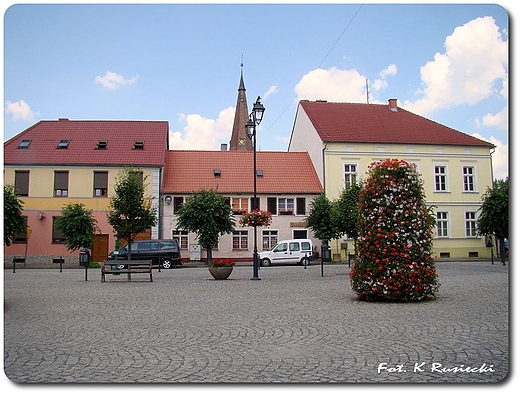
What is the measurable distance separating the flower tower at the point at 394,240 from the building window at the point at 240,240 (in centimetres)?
2536

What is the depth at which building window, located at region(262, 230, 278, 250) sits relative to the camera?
36.8 m

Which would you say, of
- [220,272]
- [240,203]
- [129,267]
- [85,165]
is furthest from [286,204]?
[129,267]

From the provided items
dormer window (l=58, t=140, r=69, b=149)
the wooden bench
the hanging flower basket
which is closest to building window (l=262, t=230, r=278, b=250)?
dormer window (l=58, t=140, r=69, b=149)

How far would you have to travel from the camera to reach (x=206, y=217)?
30.3 meters

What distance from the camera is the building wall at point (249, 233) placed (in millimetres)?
35625

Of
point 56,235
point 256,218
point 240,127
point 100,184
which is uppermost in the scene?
point 240,127

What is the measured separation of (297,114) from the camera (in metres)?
43.8

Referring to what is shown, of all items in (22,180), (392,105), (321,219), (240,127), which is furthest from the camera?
(240,127)

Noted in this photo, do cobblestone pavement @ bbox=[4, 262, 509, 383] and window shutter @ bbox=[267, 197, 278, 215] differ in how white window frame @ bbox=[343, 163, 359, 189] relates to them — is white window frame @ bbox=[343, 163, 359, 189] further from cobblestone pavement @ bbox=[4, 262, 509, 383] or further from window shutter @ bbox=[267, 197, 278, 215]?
cobblestone pavement @ bbox=[4, 262, 509, 383]

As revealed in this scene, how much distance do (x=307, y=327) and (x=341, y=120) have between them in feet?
105

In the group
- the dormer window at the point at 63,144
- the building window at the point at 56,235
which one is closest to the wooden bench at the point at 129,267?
the building window at the point at 56,235

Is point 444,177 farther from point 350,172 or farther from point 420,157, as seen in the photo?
point 350,172

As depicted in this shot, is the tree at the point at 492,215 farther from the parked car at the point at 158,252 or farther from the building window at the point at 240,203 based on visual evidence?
the building window at the point at 240,203

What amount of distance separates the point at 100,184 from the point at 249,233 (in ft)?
35.4
